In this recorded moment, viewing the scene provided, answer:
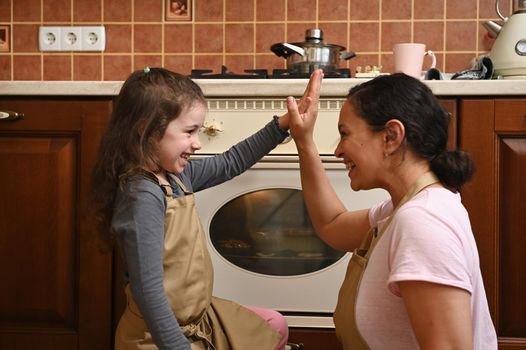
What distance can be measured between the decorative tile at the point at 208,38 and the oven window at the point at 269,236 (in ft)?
2.91

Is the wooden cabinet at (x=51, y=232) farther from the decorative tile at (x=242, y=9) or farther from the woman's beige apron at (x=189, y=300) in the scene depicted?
the decorative tile at (x=242, y=9)

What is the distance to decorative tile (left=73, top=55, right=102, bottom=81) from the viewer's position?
263cm

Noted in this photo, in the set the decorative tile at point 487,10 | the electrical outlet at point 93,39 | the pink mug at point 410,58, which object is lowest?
the pink mug at point 410,58

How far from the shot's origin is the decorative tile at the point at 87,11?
2623 millimetres

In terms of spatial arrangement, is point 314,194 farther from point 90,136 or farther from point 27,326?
point 27,326

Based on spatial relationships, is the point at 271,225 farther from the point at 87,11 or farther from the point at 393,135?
the point at 87,11

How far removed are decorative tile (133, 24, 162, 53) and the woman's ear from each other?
5.01 ft

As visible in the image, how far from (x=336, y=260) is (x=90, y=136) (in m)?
0.72

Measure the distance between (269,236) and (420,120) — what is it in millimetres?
755

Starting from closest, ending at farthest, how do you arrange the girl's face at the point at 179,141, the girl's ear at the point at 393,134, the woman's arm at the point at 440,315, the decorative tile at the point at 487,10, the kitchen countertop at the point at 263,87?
the woman's arm at the point at 440,315
the girl's ear at the point at 393,134
the girl's face at the point at 179,141
the kitchen countertop at the point at 263,87
the decorative tile at the point at 487,10

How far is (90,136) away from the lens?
6.14 ft

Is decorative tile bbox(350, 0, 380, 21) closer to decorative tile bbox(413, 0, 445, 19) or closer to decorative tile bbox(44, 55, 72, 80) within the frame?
decorative tile bbox(413, 0, 445, 19)

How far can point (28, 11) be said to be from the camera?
104 inches

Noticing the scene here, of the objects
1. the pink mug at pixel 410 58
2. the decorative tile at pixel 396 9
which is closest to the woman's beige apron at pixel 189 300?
the pink mug at pixel 410 58
